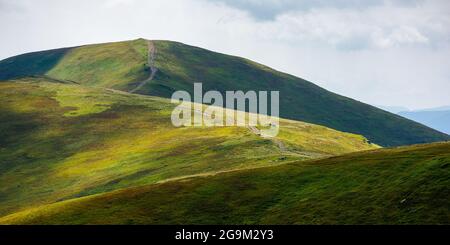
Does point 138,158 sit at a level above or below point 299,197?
above

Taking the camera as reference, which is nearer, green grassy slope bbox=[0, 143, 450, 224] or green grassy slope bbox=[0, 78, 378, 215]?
green grassy slope bbox=[0, 143, 450, 224]

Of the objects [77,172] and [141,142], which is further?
[141,142]

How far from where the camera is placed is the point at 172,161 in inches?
5797

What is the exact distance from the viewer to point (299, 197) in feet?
249

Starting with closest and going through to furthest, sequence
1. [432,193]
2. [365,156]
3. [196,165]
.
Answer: [432,193]
[365,156]
[196,165]

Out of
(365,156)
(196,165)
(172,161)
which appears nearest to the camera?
(365,156)

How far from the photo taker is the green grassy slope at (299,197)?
61.2 m

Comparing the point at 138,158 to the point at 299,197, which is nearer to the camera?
the point at 299,197

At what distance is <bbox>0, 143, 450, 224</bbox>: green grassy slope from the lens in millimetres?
61219

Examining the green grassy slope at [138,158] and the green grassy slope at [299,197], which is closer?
the green grassy slope at [299,197]

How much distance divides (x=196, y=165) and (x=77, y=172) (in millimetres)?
48254

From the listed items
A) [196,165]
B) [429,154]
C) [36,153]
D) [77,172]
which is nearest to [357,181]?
[429,154]

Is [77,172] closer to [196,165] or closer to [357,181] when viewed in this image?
[196,165]
